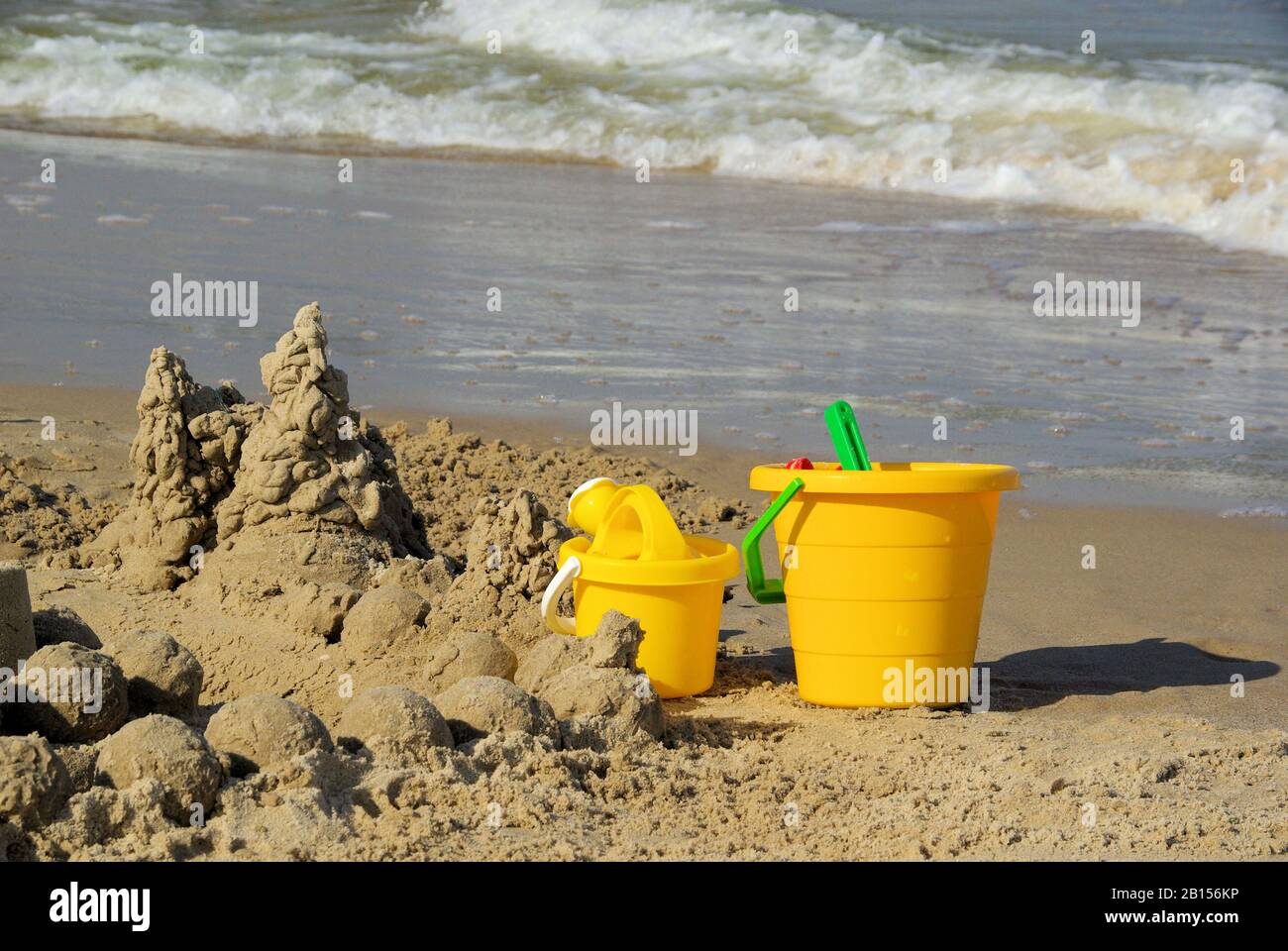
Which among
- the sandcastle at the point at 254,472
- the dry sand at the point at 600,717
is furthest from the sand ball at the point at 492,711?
the sandcastle at the point at 254,472

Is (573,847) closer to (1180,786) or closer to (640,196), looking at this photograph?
(1180,786)

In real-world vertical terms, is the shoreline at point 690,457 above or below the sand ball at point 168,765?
above

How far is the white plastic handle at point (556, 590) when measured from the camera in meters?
3.97

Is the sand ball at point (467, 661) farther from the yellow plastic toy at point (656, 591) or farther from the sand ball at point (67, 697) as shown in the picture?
the sand ball at point (67, 697)

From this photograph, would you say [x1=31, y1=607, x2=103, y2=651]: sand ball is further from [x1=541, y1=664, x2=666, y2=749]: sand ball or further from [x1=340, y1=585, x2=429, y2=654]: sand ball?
[x1=541, y1=664, x2=666, y2=749]: sand ball

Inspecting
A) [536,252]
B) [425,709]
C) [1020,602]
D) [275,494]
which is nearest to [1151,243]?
[536,252]

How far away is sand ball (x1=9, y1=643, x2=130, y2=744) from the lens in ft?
9.97

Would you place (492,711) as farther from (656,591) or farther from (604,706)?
(656,591)

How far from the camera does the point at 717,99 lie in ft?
60.0

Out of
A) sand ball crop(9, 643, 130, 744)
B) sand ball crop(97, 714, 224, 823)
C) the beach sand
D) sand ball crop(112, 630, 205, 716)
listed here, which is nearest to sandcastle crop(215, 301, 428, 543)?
the beach sand

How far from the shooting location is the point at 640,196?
13.6 meters

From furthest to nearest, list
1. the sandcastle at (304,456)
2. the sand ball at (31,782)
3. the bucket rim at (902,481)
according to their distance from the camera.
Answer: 1. the sandcastle at (304,456)
2. the bucket rim at (902,481)
3. the sand ball at (31,782)

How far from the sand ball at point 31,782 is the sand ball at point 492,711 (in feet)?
2.85
